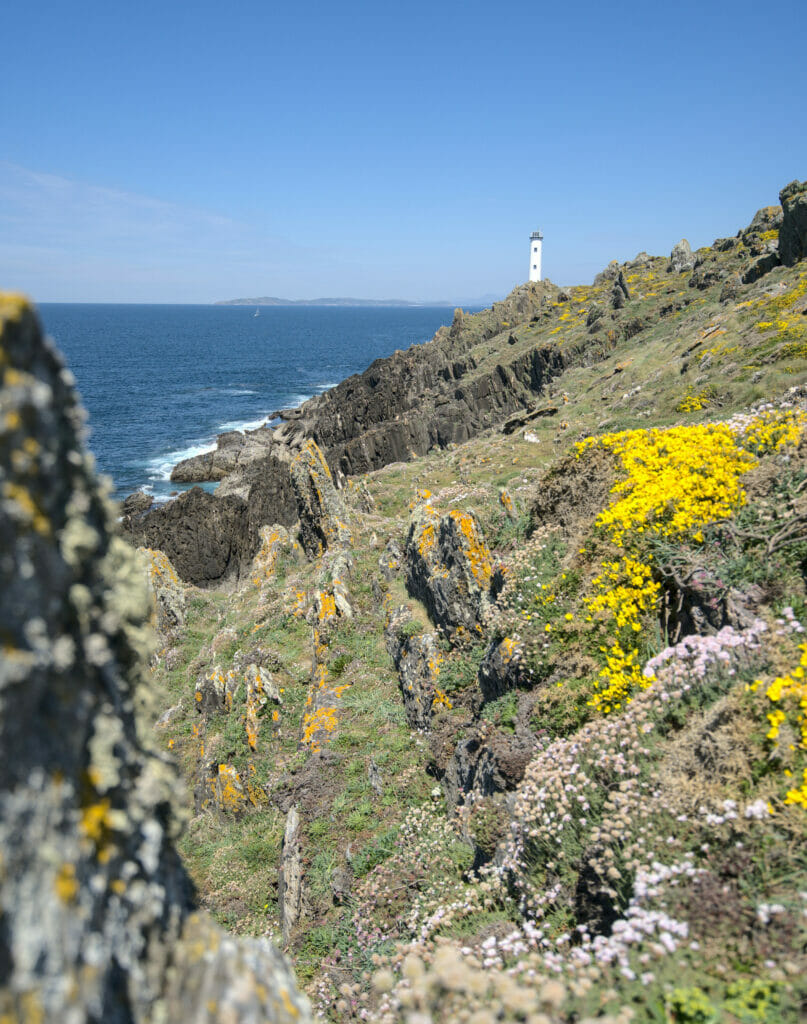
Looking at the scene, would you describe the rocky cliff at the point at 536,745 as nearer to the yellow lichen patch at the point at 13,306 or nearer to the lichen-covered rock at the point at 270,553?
the yellow lichen patch at the point at 13,306

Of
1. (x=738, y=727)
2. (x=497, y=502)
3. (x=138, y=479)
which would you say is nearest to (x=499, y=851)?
(x=738, y=727)

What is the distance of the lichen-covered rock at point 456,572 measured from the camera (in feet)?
38.9

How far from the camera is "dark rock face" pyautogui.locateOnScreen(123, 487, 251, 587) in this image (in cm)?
3566

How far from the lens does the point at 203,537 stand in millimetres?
36844

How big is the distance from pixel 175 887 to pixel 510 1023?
1.89 m

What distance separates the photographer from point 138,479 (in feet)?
182

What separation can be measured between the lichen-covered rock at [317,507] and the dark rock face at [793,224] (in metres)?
30.0

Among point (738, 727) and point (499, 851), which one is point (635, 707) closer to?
point (738, 727)

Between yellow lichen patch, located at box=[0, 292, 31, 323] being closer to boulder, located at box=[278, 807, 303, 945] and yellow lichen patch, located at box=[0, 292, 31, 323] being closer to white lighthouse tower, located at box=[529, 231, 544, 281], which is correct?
boulder, located at box=[278, 807, 303, 945]

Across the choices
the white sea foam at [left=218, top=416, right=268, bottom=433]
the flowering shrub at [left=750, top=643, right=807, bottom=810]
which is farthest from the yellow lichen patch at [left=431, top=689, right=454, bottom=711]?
the white sea foam at [left=218, top=416, right=268, bottom=433]

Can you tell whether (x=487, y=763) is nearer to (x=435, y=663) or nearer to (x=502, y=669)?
→ (x=502, y=669)

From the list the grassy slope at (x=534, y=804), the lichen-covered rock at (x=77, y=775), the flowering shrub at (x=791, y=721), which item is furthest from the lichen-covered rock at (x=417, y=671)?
the lichen-covered rock at (x=77, y=775)

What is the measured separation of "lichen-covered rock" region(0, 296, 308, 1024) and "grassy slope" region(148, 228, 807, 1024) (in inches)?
55.4

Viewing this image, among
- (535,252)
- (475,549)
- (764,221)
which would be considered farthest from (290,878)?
(535,252)
